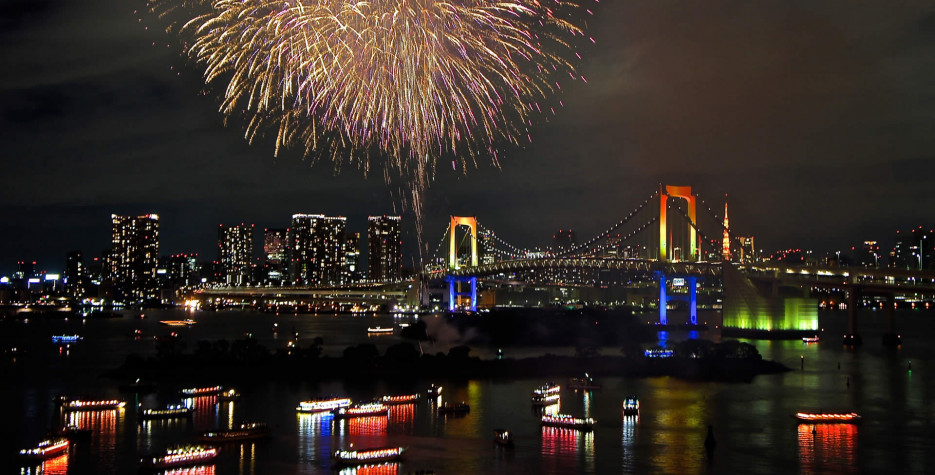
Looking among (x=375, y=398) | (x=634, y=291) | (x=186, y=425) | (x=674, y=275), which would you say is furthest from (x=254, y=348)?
(x=634, y=291)

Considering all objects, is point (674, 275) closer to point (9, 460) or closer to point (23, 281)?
point (9, 460)

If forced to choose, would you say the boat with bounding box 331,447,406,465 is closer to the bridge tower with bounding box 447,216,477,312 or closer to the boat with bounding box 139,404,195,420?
the boat with bounding box 139,404,195,420

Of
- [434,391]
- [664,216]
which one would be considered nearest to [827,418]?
[434,391]

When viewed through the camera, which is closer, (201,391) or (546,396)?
(546,396)

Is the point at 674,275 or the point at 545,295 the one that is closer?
the point at 674,275

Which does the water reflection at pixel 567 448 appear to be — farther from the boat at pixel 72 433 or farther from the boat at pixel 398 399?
the boat at pixel 72 433

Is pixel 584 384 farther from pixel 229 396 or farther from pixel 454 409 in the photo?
pixel 229 396
